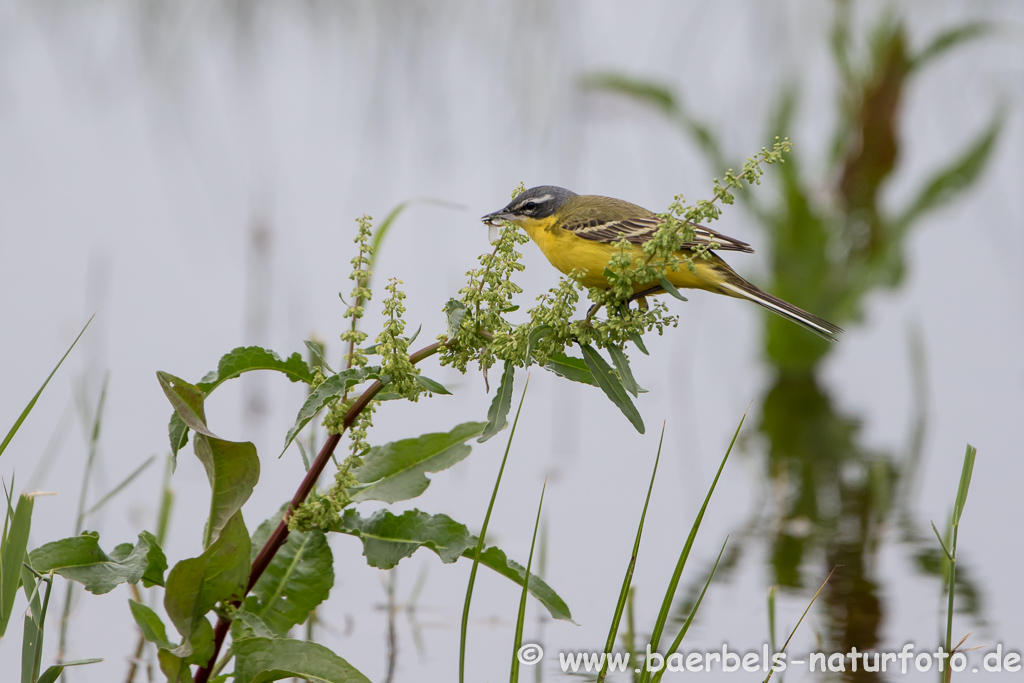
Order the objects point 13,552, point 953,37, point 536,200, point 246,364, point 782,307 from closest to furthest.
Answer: point 13,552 → point 246,364 → point 782,307 → point 536,200 → point 953,37

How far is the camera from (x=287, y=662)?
254 cm

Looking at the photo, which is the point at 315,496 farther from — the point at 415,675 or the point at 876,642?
the point at 876,642

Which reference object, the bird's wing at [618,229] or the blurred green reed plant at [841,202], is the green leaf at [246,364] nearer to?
the bird's wing at [618,229]

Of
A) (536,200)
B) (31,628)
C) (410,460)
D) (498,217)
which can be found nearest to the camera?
(31,628)

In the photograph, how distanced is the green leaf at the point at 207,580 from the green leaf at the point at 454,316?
63 cm

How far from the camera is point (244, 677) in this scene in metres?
2.58

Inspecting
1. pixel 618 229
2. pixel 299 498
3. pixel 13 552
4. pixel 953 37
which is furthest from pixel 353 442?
pixel 953 37

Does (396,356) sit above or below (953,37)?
below

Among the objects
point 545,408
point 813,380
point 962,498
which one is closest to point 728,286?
point 962,498

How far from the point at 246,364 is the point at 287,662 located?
27.2 inches

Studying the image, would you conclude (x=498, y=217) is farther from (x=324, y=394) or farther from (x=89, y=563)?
(x=89, y=563)

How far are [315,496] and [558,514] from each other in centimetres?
262

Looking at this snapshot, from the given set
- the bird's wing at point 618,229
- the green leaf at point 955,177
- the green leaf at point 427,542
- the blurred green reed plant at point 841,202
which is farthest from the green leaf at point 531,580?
the green leaf at point 955,177

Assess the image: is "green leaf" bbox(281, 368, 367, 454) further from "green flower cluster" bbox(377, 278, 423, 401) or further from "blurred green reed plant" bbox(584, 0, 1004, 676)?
"blurred green reed plant" bbox(584, 0, 1004, 676)
